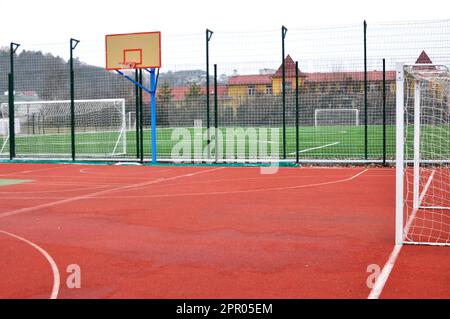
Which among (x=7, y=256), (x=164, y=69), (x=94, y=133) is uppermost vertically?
(x=164, y=69)

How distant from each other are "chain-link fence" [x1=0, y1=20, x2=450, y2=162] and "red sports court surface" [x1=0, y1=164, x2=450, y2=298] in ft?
14.6

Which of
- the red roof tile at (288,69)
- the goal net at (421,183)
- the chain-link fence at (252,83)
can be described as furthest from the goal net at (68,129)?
the goal net at (421,183)

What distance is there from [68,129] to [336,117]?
29.7 feet

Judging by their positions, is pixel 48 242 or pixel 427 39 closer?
pixel 48 242

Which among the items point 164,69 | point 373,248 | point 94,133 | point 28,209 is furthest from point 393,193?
point 94,133

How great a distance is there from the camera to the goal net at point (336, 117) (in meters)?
18.9

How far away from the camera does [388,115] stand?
1592cm

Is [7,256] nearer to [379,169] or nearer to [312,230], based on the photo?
[312,230]

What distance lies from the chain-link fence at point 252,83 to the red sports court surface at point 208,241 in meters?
4.45

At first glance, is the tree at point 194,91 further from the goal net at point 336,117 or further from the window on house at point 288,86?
the goal net at point 336,117

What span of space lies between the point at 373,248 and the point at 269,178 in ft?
22.5

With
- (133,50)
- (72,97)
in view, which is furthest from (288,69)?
(72,97)

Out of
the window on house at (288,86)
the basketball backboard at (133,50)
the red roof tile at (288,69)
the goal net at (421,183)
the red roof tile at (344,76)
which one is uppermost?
the basketball backboard at (133,50)

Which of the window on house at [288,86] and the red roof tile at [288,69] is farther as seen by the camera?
the window on house at [288,86]
